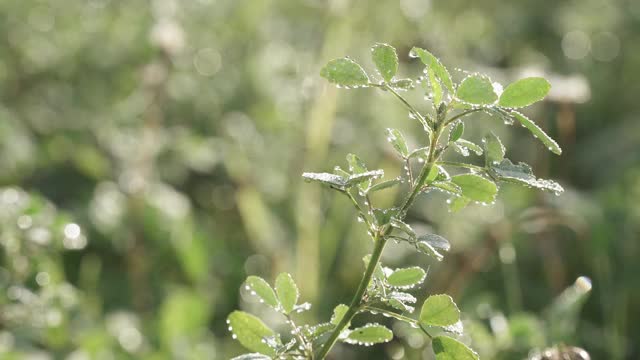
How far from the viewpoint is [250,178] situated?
2857 mm

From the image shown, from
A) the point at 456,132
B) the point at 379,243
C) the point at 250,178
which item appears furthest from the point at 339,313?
the point at 250,178

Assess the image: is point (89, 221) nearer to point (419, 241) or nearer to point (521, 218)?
point (521, 218)

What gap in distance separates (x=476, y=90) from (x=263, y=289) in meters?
0.35

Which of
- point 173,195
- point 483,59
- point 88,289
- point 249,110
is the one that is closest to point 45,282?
point 88,289

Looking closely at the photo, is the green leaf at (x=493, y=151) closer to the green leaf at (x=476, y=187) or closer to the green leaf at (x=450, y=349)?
the green leaf at (x=476, y=187)

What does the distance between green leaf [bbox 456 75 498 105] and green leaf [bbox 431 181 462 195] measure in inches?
3.6

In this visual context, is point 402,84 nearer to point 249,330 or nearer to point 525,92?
point 525,92

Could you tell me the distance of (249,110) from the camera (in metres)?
3.23

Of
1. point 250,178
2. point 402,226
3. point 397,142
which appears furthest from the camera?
point 250,178

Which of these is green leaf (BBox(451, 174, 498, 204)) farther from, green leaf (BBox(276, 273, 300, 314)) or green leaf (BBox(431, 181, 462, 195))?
green leaf (BBox(276, 273, 300, 314))

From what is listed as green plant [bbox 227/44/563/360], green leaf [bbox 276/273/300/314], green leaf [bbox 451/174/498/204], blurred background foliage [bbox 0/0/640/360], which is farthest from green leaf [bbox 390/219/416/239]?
blurred background foliage [bbox 0/0/640/360]

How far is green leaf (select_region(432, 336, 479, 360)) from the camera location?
3.33 ft

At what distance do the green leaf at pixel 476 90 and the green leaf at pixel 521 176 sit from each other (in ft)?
0.24

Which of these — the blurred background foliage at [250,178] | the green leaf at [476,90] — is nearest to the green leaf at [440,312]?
the green leaf at [476,90]
